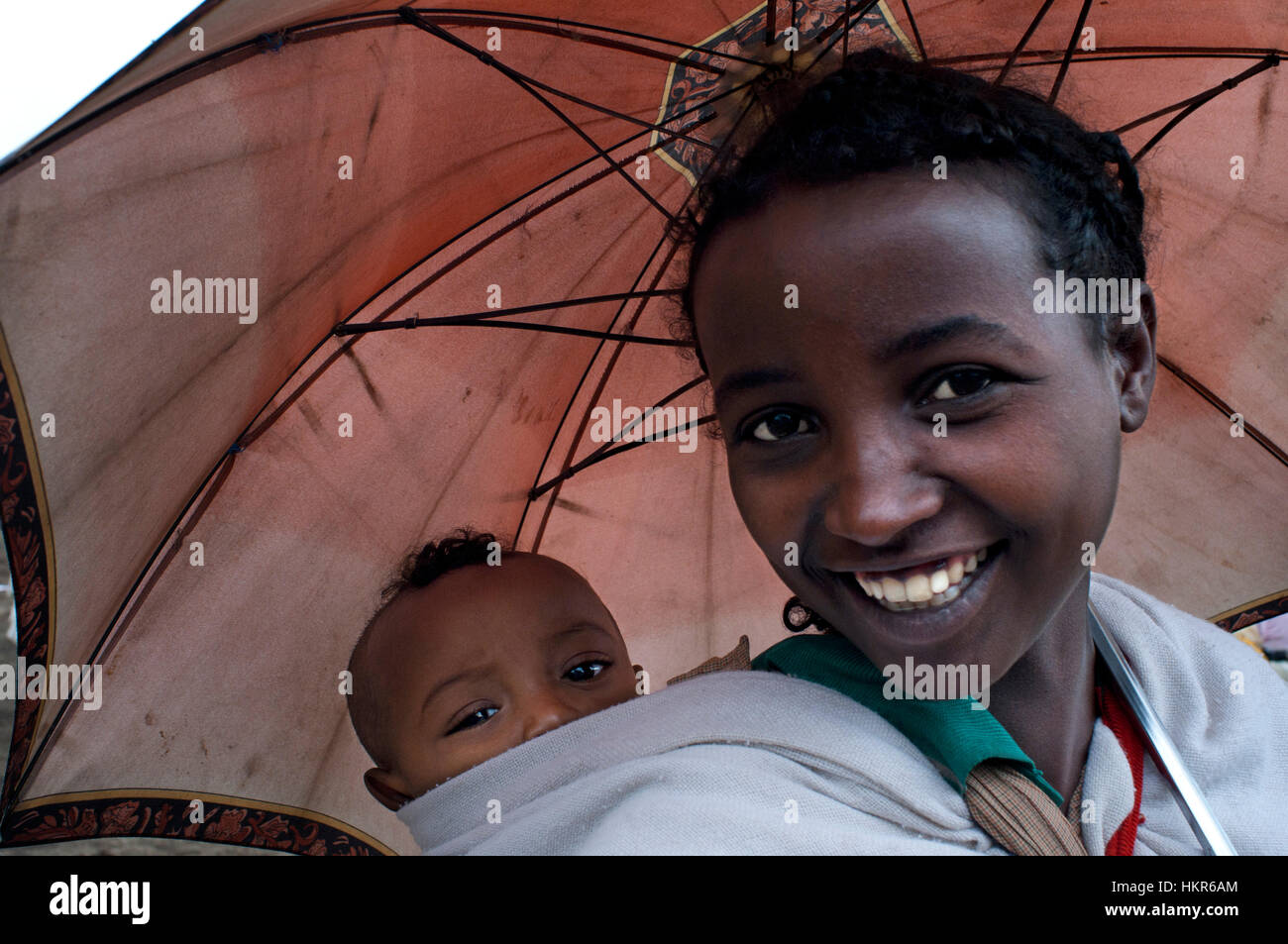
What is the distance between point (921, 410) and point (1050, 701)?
490 millimetres

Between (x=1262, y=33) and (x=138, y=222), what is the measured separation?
2.32m

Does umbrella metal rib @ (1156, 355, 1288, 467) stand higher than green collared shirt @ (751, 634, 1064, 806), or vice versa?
umbrella metal rib @ (1156, 355, 1288, 467)

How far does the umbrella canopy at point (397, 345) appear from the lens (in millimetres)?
1562

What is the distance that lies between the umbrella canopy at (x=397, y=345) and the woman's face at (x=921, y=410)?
960mm

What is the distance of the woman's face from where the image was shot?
1008 mm

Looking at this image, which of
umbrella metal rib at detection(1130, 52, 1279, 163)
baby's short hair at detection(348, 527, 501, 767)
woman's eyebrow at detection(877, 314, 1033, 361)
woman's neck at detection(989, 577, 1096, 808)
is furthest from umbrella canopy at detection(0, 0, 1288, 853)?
woman's eyebrow at detection(877, 314, 1033, 361)

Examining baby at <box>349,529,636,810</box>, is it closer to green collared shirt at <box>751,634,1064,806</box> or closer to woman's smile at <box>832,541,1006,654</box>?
green collared shirt at <box>751,634,1064,806</box>

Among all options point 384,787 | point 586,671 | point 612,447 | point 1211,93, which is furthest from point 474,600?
point 1211,93

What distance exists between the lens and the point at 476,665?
184 centimetres

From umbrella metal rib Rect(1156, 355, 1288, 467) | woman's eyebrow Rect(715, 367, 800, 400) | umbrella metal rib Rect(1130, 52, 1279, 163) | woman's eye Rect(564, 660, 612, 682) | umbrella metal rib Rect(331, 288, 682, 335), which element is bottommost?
woman's eye Rect(564, 660, 612, 682)

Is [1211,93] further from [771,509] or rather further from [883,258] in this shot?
[771,509]

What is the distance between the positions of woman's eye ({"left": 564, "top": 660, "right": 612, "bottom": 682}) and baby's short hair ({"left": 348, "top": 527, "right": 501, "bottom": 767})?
0.30 metres
